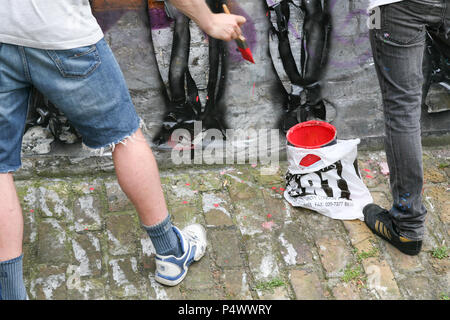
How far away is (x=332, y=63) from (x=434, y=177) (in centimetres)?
97

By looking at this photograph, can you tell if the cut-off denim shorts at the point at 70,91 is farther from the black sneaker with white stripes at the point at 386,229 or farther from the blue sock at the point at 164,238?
the black sneaker with white stripes at the point at 386,229

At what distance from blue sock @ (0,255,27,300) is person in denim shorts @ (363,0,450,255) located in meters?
1.81

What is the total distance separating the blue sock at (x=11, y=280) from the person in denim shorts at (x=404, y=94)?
1.81 m

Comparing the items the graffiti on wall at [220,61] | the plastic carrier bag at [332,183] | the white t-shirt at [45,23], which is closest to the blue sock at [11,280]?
the white t-shirt at [45,23]

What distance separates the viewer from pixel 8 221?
1983mm

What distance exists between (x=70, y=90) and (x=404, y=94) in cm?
149

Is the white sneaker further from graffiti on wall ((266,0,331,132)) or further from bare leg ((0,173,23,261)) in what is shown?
graffiti on wall ((266,0,331,132))

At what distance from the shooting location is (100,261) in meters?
2.56

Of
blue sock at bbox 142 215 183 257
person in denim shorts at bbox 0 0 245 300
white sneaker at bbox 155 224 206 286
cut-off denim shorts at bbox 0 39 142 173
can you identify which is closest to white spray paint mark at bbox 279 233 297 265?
white sneaker at bbox 155 224 206 286

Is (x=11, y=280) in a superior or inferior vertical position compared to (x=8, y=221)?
inferior

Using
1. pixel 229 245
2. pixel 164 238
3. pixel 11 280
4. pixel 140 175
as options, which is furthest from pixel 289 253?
pixel 11 280

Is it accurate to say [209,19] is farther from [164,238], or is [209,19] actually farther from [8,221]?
[8,221]

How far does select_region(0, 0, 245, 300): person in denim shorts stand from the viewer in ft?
5.62

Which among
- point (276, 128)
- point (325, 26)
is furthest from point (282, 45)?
point (276, 128)
